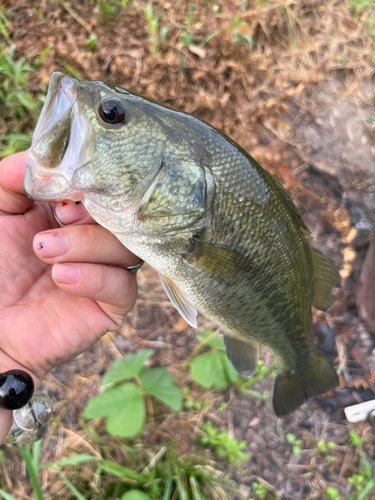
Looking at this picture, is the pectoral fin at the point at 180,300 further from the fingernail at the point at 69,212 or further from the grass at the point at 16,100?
the grass at the point at 16,100

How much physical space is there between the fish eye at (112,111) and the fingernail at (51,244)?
48 centimetres

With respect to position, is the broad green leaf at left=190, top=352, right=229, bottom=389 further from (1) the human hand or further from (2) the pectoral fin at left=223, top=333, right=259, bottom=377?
(1) the human hand

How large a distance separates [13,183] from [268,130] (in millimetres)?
2654

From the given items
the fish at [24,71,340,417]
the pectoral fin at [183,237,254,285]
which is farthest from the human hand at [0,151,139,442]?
the pectoral fin at [183,237,254,285]

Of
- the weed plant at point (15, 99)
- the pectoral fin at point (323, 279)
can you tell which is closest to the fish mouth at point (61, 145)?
the pectoral fin at point (323, 279)

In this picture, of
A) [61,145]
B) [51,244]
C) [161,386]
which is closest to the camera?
[61,145]

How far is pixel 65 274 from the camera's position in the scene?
1.29m

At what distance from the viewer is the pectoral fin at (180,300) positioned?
1475mm

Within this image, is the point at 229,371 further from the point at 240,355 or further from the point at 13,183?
the point at 13,183

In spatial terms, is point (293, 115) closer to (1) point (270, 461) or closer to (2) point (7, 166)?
→ (2) point (7, 166)

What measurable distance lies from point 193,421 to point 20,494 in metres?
1.26

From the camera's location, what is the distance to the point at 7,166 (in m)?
1.39

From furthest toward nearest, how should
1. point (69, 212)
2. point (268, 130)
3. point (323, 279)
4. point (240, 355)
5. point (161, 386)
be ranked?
1. point (268, 130)
2. point (161, 386)
3. point (240, 355)
4. point (323, 279)
5. point (69, 212)

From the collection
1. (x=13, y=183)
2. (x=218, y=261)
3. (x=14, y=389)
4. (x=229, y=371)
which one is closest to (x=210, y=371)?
(x=229, y=371)
